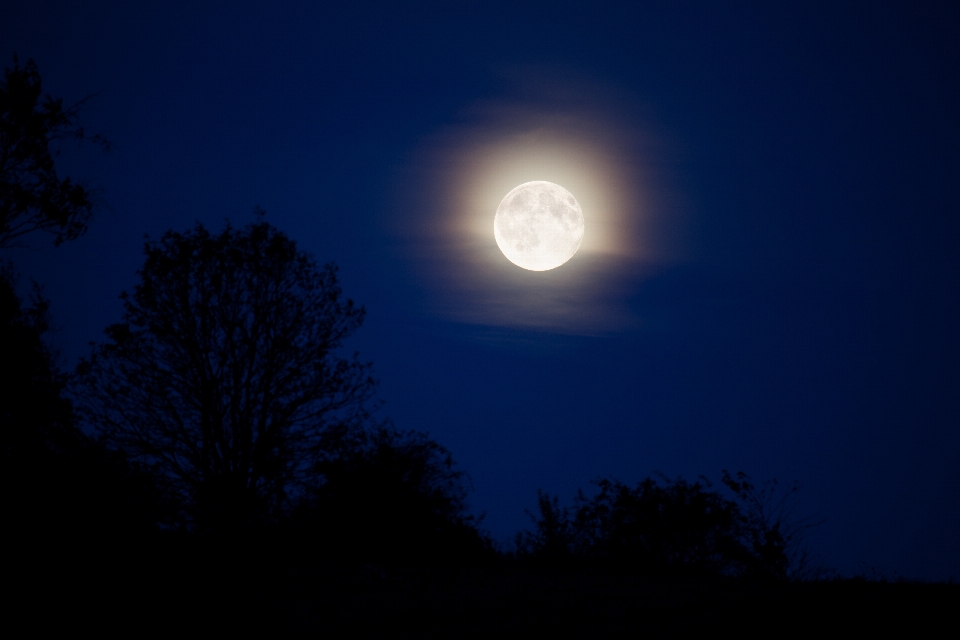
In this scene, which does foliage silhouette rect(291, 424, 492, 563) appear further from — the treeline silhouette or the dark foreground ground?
the dark foreground ground

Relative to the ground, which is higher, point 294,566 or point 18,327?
point 18,327

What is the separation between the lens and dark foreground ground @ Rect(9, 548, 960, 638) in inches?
258

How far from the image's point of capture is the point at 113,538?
30.4 feet

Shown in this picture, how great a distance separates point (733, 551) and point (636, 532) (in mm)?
2814

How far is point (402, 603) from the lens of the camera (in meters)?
7.86

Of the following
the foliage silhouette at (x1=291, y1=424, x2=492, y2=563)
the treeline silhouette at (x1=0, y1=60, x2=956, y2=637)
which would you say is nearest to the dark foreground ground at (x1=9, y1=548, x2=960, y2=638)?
the treeline silhouette at (x1=0, y1=60, x2=956, y2=637)

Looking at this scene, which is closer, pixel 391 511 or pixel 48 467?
pixel 48 467

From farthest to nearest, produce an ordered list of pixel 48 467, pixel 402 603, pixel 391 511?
pixel 391 511, pixel 48 467, pixel 402 603

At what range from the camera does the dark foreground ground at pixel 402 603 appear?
21.5ft

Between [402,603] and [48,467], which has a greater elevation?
[48,467]

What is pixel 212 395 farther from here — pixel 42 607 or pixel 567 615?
pixel 567 615

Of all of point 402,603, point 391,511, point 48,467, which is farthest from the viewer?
point 391,511

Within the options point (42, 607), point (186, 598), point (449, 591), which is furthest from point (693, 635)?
point (42, 607)

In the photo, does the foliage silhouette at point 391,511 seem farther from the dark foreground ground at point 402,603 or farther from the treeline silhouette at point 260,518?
the dark foreground ground at point 402,603
